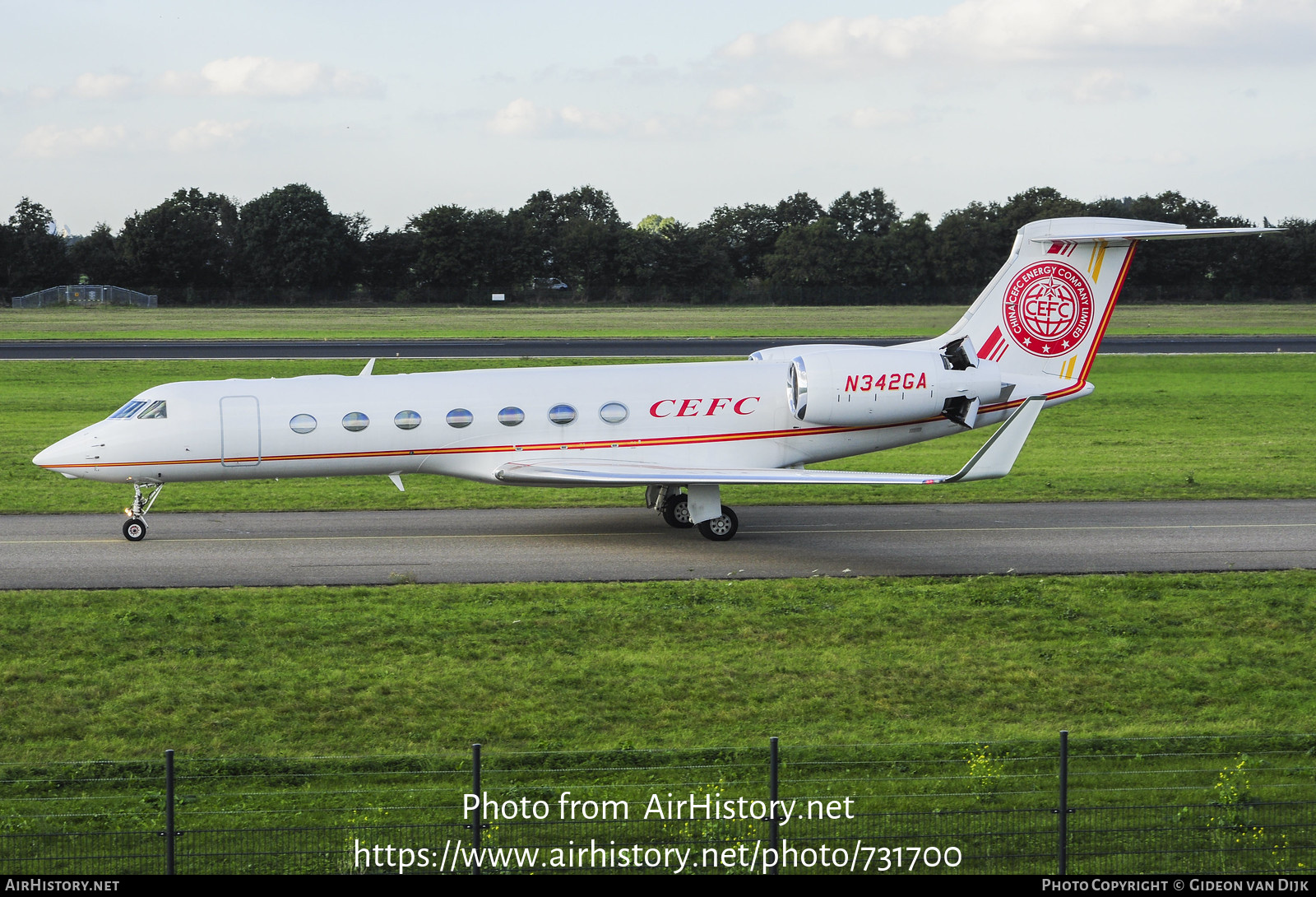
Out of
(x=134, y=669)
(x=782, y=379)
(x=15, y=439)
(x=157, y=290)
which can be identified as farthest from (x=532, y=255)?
(x=134, y=669)

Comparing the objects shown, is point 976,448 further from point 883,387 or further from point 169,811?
point 169,811

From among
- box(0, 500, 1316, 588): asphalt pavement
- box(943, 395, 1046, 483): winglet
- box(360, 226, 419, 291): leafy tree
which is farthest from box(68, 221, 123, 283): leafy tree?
box(943, 395, 1046, 483): winglet

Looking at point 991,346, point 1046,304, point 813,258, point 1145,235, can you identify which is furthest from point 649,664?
point 813,258

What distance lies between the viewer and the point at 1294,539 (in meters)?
23.6

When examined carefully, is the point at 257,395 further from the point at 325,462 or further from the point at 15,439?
the point at 15,439

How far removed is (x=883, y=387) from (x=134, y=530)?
14402mm

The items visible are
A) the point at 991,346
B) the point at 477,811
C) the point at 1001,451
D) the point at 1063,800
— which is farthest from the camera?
the point at 991,346

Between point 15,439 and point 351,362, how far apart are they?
2275cm

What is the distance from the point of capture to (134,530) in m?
23.8

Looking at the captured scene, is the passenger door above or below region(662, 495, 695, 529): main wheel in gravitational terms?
above

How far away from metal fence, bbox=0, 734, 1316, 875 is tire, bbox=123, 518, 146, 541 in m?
11.6

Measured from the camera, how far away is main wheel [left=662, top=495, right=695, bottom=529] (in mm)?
25047

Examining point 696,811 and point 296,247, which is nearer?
point 696,811

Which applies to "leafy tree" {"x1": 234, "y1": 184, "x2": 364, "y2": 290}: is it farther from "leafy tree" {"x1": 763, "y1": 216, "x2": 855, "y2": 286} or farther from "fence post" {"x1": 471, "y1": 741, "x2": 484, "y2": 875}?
"fence post" {"x1": 471, "y1": 741, "x2": 484, "y2": 875}
